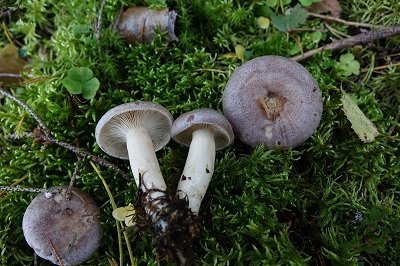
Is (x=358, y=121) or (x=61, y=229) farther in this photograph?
(x=358, y=121)

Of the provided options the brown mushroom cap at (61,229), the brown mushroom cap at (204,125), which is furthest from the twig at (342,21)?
the brown mushroom cap at (61,229)

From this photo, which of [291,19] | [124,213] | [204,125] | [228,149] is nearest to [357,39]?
[291,19]

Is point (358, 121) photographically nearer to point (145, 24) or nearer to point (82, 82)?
point (145, 24)

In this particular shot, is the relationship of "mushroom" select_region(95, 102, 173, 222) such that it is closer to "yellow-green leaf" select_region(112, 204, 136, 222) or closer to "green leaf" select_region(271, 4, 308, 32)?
"yellow-green leaf" select_region(112, 204, 136, 222)

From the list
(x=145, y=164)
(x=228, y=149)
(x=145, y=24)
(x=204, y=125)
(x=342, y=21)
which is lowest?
(x=228, y=149)

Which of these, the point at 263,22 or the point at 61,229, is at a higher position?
the point at 263,22

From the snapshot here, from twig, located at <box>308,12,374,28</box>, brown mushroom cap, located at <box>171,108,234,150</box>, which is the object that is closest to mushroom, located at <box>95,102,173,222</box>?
brown mushroom cap, located at <box>171,108,234,150</box>

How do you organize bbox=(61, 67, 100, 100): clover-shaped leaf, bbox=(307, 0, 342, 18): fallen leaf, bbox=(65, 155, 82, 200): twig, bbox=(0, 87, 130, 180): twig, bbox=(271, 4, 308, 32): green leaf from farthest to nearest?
bbox=(307, 0, 342, 18): fallen leaf
bbox=(271, 4, 308, 32): green leaf
bbox=(61, 67, 100, 100): clover-shaped leaf
bbox=(0, 87, 130, 180): twig
bbox=(65, 155, 82, 200): twig
